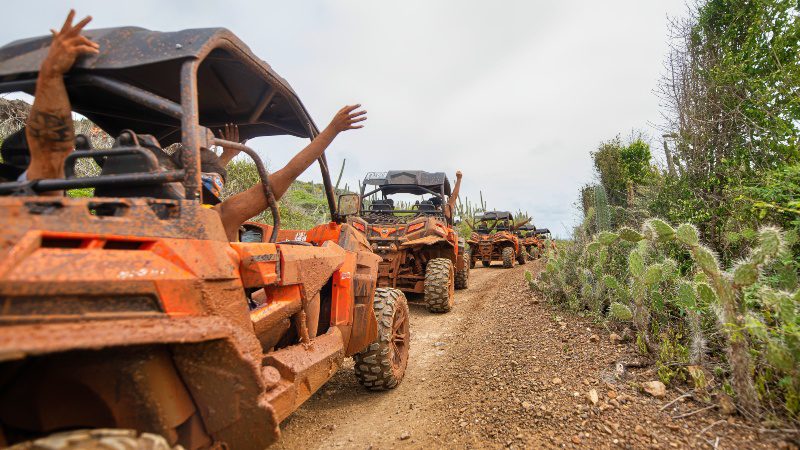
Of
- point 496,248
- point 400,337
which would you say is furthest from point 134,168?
point 496,248

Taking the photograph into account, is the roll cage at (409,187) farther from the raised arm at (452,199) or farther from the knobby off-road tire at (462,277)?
the knobby off-road tire at (462,277)

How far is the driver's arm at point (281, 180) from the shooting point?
221 cm

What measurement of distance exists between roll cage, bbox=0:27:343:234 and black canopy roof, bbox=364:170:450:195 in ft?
21.8

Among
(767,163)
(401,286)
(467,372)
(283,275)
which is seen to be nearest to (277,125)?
(283,275)

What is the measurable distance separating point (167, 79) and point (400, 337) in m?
2.87

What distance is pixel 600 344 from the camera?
151 inches

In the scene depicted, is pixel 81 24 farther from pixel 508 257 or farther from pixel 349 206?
pixel 508 257

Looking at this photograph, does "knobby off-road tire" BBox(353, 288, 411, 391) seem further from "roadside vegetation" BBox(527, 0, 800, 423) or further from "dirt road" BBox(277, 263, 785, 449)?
"roadside vegetation" BBox(527, 0, 800, 423)

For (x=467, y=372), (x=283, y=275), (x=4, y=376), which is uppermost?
(x=283, y=275)

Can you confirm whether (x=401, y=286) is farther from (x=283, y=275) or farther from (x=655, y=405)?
(x=283, y=275)

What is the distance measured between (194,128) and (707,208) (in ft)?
21.3

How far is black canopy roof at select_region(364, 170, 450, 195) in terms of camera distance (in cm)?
933

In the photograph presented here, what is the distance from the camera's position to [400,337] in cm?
402

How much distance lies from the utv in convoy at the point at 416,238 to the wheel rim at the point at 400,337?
9.07ft
